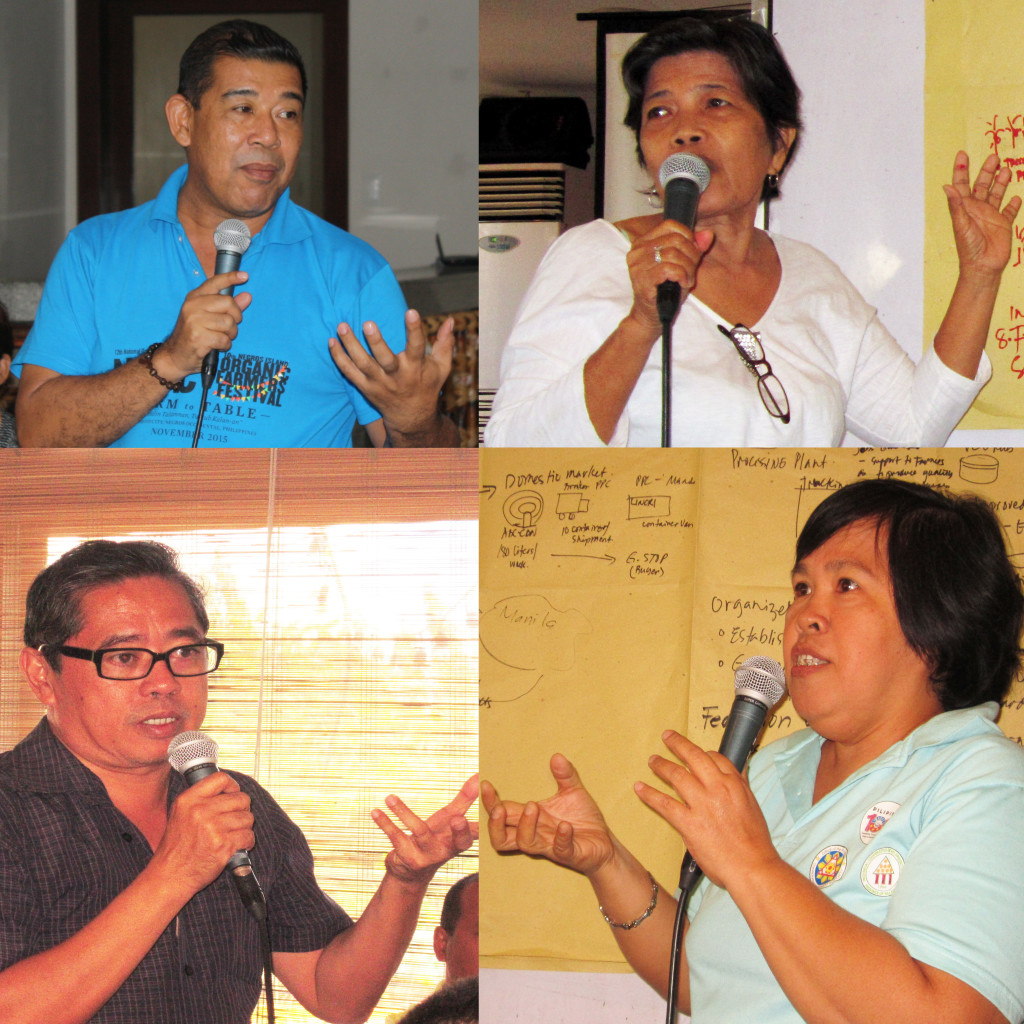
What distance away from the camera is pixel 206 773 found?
145cm

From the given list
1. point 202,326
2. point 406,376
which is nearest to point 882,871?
point 406,376

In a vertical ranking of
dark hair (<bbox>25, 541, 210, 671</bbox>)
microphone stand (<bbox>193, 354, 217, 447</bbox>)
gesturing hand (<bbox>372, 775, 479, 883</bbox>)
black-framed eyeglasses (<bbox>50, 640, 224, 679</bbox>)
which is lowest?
gesturing hand (<bbox>372, 775, 479, 883</bbox>)

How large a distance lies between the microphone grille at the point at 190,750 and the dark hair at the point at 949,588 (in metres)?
0.80

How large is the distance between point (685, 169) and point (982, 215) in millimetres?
448

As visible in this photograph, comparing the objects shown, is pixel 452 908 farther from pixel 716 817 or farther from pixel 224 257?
pixel 224 257

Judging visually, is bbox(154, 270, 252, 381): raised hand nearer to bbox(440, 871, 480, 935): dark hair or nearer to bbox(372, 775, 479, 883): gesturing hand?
bbox(372, 775, 479, 883): gesturing hand

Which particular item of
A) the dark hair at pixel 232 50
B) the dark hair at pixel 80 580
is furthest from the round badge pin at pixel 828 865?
the dark hair at pixel 232 50

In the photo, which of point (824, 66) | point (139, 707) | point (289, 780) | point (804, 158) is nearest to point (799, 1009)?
point (289, 780)

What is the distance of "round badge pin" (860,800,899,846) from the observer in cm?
123

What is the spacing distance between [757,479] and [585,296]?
35 cm

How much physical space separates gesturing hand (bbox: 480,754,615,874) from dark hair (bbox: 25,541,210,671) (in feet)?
1.50

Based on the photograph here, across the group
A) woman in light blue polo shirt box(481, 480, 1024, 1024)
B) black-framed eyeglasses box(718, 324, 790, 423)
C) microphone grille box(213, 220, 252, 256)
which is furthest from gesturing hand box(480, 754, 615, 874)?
microphone grille box(213, 220, 252, 256)

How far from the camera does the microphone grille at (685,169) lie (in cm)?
154

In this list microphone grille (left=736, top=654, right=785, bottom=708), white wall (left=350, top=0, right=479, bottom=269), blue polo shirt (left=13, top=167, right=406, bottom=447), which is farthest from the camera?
white wall (left=350, top=0, right=479, bottom=269)
